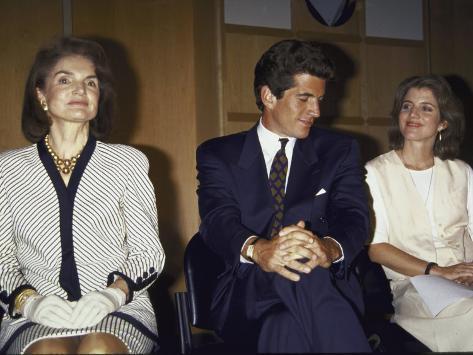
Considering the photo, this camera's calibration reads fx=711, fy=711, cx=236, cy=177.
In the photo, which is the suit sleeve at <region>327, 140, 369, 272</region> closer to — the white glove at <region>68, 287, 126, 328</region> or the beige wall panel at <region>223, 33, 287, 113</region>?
the white glove at <region>68, 287, 126, 328</region>

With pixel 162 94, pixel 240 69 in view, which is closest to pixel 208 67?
pixel 240 69

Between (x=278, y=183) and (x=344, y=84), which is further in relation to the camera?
(x=344, y=84)

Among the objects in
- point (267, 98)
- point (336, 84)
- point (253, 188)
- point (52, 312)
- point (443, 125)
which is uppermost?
point (336, 84)

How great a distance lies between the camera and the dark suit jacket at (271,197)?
2.54 meters

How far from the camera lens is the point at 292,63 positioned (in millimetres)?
2826

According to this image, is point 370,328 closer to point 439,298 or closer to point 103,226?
point 439,298

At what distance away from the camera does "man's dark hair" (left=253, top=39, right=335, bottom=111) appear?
2.81 m

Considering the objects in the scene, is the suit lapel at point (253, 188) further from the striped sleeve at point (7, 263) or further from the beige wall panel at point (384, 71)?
the beige wall panel at point (384, 71)

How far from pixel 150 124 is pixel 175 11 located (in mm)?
820

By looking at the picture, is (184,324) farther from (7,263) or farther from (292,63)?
(292,63)

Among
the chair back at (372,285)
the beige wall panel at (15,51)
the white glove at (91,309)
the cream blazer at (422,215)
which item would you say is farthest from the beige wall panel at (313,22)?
the white glove at (91,309)

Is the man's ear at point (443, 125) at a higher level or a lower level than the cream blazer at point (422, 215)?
higher

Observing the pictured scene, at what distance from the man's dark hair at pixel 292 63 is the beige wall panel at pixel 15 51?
2.43 m

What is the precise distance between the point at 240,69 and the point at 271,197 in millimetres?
2743
